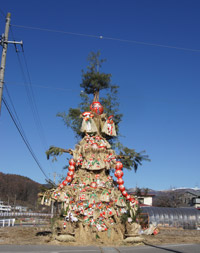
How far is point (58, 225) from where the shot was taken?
30.7 feet

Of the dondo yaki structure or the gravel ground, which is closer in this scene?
the gravel ground

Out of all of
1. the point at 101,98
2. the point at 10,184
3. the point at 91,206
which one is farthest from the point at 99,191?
the point at 10,184

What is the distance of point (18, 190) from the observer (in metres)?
83.5

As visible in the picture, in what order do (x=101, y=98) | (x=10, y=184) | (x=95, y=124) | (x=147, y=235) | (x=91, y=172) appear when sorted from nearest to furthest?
(x=91, y=172) < (x=95, y=124) < (x=147, y=235) < (x=101, y=98) < (x=10, y=184)

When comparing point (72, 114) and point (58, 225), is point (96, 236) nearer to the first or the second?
point (58, 225)

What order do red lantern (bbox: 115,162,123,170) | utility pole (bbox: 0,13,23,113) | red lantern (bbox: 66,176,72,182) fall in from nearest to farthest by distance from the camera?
utility pole (bbox: 0,13,23,113)
red lantern (bbox: 66,176,72,182)
red lantern (bbox: 115,162,123,170)

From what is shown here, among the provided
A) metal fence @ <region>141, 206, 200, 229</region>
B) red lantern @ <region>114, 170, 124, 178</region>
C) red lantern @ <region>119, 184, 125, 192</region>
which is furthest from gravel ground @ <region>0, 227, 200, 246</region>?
metal fence @ <region>141, 206, 200, 229</region>

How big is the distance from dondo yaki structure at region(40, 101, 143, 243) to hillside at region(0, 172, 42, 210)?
74370 millimetres

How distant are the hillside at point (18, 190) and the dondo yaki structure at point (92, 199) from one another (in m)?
74.4

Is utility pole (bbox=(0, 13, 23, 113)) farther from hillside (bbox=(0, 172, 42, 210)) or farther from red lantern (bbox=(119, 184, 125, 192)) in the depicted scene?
hillside (bbox=(0, 172, 42, 210))

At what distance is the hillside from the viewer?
8058cm

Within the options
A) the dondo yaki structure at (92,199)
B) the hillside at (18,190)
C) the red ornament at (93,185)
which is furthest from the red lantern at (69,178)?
the hillside at (18,190)

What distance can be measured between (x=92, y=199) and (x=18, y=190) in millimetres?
79772

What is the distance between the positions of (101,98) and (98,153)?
21.9 ft
